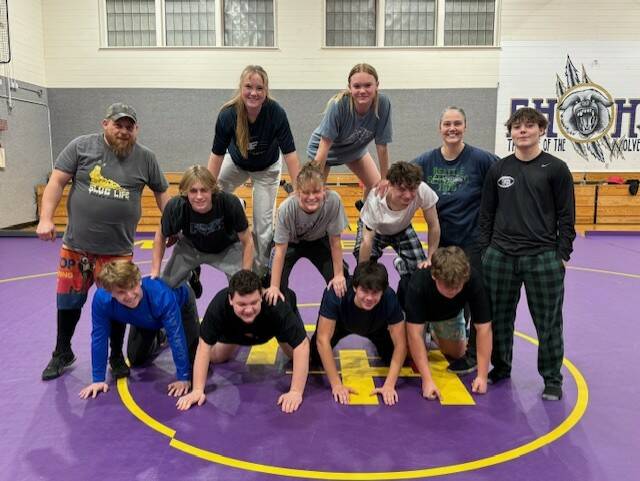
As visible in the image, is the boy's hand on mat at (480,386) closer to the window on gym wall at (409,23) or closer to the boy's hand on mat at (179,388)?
the boy's hand on mat at (179,388)

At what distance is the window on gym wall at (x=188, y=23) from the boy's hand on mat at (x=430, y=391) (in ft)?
34.4

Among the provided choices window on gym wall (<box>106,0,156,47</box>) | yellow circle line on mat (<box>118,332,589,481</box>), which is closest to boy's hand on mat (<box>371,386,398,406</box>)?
yellow circle line on mat (<box>118,332,589,481</box>)

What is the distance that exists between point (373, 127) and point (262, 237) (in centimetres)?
135

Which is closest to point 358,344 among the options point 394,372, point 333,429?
point 394,372

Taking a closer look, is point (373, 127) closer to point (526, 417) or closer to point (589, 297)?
point (526, 417)

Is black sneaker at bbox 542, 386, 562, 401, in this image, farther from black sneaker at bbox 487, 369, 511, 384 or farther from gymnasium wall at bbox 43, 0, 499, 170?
gymnasium wall at bbox 43, 0, 499, 170

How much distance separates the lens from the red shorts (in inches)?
161

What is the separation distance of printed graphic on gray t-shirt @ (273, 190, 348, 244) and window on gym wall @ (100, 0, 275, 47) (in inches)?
370

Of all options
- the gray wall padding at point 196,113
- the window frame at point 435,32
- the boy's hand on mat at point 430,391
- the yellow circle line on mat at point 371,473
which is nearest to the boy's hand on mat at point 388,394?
the boy's hand on mat at point 430,391

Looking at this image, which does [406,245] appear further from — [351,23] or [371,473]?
[351,23]

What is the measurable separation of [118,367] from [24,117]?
31.3 ft

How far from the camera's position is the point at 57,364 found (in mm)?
4109

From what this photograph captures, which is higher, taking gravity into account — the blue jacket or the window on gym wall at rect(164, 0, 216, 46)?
the window on gym wall at rect(164, 0, 216, 46)

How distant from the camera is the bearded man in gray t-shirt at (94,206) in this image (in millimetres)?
4008
